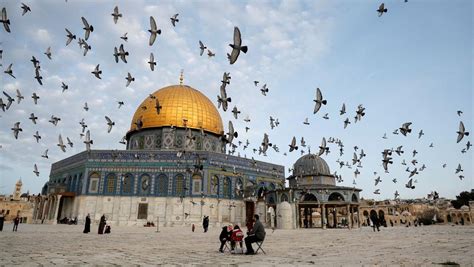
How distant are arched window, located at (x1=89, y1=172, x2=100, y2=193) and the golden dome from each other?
26.8ft

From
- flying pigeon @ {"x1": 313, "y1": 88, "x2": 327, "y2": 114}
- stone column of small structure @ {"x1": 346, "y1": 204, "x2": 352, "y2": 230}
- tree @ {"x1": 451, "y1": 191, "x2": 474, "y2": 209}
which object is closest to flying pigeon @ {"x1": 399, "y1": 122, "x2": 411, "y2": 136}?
flying pigeon @ {"x1": 313, "y1": 88, "x2": 327, "y2": 114}

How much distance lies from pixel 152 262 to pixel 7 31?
9.14 metres

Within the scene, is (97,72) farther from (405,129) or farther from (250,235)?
(405,129)

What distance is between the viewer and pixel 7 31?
34.2 ft

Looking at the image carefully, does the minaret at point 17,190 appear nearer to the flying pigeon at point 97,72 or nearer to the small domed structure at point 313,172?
the small domed structure at point 313,172

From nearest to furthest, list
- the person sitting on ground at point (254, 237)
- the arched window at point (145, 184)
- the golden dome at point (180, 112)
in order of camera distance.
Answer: the person sitting on ground at point (254, 237), the arched window at point (145, 184), the golden dome at point (180, 112)

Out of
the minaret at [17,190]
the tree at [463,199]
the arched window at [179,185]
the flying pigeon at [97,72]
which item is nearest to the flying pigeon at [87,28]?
the flying pigeon at [97,72]

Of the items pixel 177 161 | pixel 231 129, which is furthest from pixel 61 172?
pixel 231 129

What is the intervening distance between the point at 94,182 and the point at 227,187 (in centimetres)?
1579

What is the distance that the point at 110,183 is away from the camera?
37.5 metres

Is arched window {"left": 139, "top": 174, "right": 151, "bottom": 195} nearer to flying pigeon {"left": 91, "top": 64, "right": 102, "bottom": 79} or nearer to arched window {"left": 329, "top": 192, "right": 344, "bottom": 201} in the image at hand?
arched window {"left": 329, "top": 192, "right": 344, "bottom": 201}

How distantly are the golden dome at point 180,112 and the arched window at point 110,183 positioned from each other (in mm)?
7708

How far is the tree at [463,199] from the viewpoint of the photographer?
73750mm

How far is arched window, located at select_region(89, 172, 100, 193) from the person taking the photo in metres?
37.0
